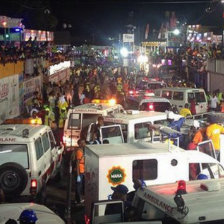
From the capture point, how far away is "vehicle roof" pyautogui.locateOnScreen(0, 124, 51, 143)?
10.4m

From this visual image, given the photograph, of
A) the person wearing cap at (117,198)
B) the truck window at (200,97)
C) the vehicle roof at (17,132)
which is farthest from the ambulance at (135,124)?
the truck window at (200,97)

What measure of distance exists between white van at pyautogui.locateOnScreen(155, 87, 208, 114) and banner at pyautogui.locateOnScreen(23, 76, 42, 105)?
265 inches

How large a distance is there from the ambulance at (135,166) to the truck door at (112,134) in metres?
3.36

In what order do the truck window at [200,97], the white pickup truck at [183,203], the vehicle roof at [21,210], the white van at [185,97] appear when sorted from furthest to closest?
the truck window at [200,97]
the white van at [185,97]
the vehicle roof at [21,210]
the white pickup truck at [183,203]

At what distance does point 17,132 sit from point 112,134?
2.95 meters

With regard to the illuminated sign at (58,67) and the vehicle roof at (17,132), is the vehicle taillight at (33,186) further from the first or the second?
the illuminated sign at (58,67)

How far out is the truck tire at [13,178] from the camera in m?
10.0

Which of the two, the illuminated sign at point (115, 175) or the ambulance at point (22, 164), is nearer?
the illuminated sign at point (115, 175)

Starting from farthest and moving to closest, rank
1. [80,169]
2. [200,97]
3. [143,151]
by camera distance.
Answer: [200,97], [80,169], [143,151]

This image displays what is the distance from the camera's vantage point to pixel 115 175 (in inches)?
338

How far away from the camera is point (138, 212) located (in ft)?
21.2

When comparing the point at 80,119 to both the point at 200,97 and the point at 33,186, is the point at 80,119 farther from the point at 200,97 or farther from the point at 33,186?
the point at 200,97

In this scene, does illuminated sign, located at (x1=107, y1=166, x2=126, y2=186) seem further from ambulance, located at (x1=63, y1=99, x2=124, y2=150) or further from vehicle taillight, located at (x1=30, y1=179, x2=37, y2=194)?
ambulance, located at (x1=63, y1=99, x2=124, y2=150)

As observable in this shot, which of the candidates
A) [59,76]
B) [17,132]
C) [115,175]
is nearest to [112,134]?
[17,132]
